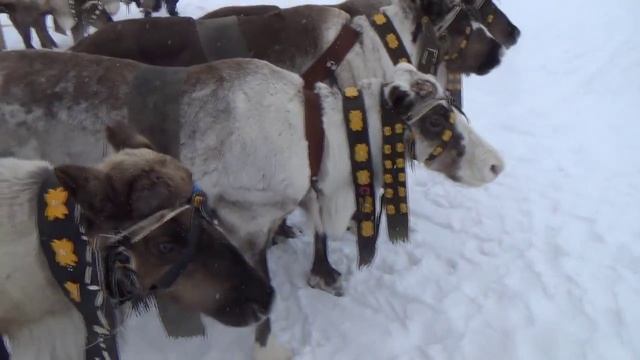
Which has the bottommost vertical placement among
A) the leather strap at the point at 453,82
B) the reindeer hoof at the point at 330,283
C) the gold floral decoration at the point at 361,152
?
the reindeer hoof at the point at 330,283

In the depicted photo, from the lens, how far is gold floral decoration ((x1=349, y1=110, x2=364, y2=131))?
123 inches

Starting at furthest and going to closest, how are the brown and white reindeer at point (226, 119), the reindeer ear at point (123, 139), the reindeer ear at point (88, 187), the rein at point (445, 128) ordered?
the rein at point (445, 128), the brown and white reindeer at point (226, 119), the reindeer ear at point (123, 139), the reindeer ear at point (88, 187)

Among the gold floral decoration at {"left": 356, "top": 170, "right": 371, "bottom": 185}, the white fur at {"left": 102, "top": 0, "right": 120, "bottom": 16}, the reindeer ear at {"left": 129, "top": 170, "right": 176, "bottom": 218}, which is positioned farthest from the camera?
the white fur at {"left": 102, "top": 0, "right": 120, "bottom": 16}

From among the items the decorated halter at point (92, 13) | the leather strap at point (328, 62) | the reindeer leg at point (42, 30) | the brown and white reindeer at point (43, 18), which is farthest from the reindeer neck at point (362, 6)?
the reindeer leg at point (42, 30)

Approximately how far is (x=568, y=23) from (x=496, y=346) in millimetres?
9821

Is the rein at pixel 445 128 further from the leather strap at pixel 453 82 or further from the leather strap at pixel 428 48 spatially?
the leather strap at pixel 453 82

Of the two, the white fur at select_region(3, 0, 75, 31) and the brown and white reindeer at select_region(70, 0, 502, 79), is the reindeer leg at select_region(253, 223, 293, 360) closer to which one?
the brown and white reindeer at select_region(70, 0, 502, 79)

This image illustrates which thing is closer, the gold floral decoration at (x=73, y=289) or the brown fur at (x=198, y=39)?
the gold floral decoration at (x=73, y=289)

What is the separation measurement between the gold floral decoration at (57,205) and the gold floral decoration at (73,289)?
0.88 feet

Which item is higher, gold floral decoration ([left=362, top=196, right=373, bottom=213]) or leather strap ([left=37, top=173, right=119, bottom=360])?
leather strap ([left=37, top=173, right=119, bottom=360])

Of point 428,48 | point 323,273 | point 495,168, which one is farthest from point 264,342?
point 428,48

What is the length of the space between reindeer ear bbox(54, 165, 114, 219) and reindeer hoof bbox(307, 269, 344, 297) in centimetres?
230

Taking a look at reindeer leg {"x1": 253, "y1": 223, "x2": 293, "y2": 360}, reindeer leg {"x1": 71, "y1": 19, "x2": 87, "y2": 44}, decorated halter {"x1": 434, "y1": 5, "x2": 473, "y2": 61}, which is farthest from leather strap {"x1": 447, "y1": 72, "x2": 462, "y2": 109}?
reindeer leg {"x1": 71, "y1": 19, "x2": 87, "y2": 44}

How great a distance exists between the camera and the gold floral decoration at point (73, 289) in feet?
6.59
